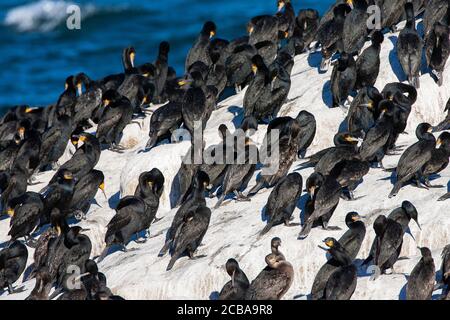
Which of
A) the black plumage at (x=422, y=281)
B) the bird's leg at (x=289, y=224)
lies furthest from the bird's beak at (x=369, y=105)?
the black plumage at (x=422, y=281)

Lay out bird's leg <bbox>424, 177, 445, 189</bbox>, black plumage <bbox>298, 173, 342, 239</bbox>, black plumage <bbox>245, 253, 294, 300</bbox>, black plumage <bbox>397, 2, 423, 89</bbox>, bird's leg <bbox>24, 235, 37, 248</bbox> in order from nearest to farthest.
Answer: black plumage <bbox>245, 253, 294, 300</bbox>
black plumage <bbox>298, 173, 342, 239</bbox>
bird's leg <bbox>424, 177, 445, 189</bbox>
bird's leg <bbox>24, 235, 37, 248</bbox>
black plumage <bbox>397, 2, 423, 89</bbox>

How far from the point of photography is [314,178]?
2295 cm

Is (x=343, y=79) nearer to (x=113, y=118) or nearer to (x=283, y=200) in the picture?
(x=283, y=200)

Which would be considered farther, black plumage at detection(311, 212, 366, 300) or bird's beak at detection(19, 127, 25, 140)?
bird's beak at detection(19, 127, 25, 140)

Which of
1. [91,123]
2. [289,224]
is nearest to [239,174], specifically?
[289,224]

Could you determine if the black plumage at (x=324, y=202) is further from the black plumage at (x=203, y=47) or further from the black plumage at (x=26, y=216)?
the black plumage at (x=203, y=47)

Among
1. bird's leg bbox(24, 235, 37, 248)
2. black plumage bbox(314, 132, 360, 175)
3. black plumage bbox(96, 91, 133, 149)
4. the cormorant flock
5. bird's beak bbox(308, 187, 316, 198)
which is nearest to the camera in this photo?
the cormorant flock

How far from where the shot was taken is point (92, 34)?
214 ft

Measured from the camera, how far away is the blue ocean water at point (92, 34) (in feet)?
198

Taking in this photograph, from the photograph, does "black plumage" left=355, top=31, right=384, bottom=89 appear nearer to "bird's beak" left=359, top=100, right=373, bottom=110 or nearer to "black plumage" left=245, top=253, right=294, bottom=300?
"bird's beak" left=359, top=100, right=373, bottom=110

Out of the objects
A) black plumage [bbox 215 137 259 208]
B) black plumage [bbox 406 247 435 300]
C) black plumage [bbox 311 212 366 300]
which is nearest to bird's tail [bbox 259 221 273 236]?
black plumage [bbox 311 212 366 300]

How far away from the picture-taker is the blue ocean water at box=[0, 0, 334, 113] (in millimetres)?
60250
